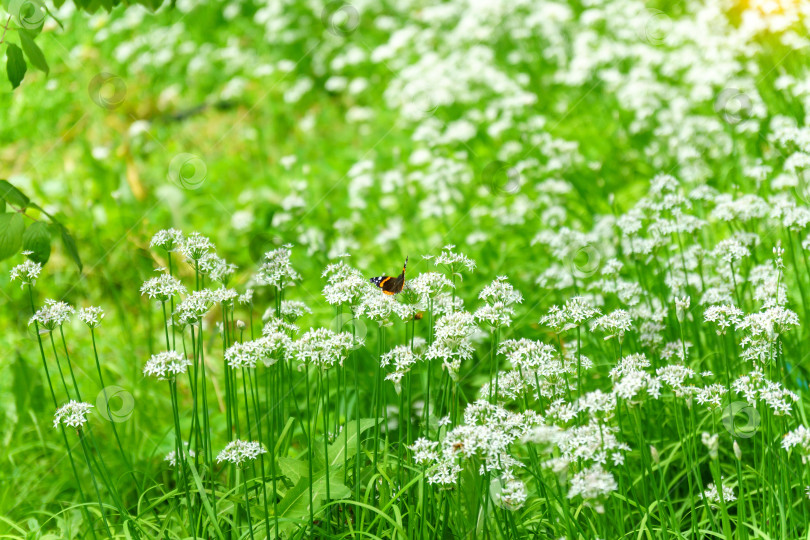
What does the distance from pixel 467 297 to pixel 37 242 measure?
2.12 m

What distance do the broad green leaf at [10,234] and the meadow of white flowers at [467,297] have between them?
3.8 inches

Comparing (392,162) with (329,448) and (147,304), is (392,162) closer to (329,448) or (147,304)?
(147,304)

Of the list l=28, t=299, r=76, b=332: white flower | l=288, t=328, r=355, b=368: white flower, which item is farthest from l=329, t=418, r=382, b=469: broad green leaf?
l=28, t=299, r=76, b=332: white flower

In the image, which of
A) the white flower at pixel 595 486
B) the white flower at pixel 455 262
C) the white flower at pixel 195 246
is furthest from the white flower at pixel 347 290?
the white flower at pixel 595 486

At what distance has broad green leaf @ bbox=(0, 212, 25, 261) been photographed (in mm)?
2141

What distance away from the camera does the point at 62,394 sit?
3756 millimetres

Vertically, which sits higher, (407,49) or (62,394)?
(407,49)

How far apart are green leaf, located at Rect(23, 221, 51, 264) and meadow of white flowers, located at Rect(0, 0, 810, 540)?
0.07 m

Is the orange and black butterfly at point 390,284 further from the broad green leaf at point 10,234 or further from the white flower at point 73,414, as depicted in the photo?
the broad green leaf at point 10,234

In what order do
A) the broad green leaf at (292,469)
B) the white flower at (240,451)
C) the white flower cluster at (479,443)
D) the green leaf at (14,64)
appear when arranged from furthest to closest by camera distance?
the green leaf at (14,64) → the broad green leaf at (292,469) → the white flower at (240,451) → the white flower cluster at (479,443)

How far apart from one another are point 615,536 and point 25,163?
607 cm

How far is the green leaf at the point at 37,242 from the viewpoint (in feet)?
7.20

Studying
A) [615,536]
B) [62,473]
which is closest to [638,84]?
[615,536]

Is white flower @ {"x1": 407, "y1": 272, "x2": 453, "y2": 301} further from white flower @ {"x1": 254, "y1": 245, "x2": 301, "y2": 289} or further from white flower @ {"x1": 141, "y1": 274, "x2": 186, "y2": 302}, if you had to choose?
white flower @ {"x1": 141, "y1": 274, "x2": 186, "y2": 302}
